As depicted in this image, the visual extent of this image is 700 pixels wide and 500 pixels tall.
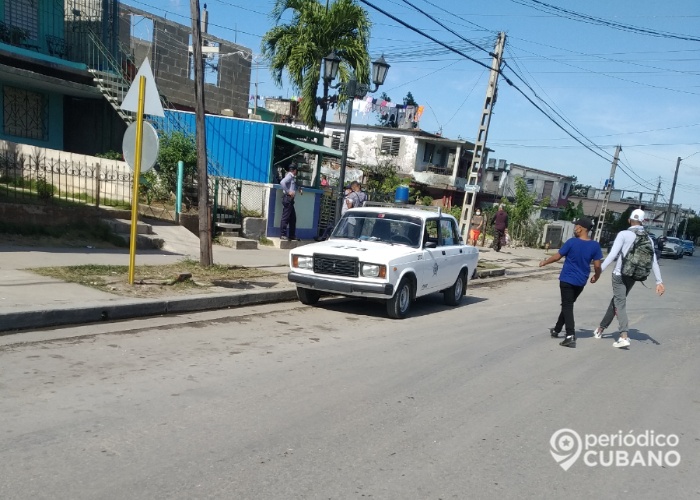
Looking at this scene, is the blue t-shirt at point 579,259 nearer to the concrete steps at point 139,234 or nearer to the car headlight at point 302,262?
the car headlight at point 302,262

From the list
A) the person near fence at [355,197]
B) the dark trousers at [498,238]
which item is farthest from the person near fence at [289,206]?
the dark trousers at [498,238]

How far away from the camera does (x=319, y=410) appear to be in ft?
15.7

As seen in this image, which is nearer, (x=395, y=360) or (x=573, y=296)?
(x=395, y=360)

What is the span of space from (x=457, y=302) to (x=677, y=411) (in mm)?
5682

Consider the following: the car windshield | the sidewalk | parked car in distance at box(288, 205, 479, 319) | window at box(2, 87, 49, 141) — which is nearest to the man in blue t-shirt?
parked car in distance at box(288, 205, 479, 319)

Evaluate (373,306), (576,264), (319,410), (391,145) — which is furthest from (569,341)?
(391,145)

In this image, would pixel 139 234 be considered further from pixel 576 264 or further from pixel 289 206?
pixel 576 264

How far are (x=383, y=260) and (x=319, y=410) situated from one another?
3.98 metres

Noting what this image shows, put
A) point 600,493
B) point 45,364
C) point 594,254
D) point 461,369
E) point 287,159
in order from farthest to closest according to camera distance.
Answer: point 287,159, point 594,254, point 461,369, point 45,364, point 600,493

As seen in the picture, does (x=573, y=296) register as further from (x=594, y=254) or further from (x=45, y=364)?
(x=45, y=364)

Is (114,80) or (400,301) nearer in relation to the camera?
(400,301)

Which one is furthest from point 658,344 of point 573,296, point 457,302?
point 457,302

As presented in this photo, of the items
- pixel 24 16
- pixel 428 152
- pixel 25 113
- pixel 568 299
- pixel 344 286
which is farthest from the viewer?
pixel 428 152

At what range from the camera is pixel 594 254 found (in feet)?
25.9
